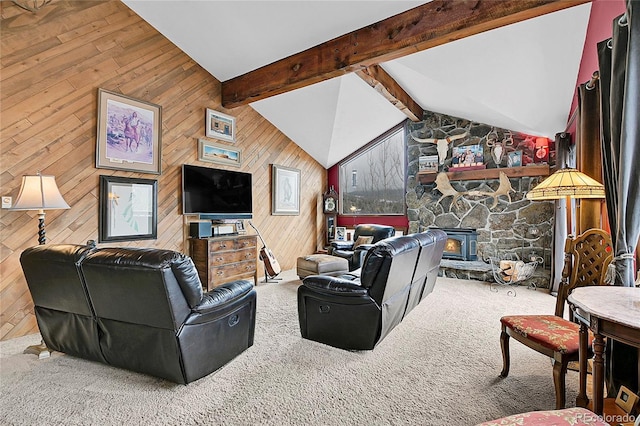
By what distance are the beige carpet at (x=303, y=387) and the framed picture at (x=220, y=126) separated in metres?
3.21

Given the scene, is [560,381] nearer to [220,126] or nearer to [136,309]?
[136,309]

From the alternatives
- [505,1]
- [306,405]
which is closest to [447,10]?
[505,1]

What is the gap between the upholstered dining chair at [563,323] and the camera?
1746mm

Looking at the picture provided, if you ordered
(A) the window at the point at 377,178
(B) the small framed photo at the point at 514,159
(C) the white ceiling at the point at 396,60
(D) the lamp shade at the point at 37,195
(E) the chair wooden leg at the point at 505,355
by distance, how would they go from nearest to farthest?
1. (E) the chair wooden leg at the point at 505,355
2. (D) the lamp shade at the point at 37,195
3. (C) the white ceiling at the point at 396,60
4. (B) the small framed photo at the point at 514,159
5. (A) the window at the point at 377,178

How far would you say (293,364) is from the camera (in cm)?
237

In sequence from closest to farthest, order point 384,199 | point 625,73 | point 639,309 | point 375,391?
point 639,309
point 625,73
point 375,391
point 384,199

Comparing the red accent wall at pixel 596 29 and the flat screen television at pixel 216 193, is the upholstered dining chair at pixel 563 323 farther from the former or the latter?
the flat screen television at pixel 216 193

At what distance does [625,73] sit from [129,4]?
15.6ft

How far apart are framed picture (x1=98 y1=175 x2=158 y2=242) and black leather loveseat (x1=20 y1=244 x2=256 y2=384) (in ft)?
4.20

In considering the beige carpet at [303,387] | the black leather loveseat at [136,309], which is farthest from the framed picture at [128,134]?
the beige carpet at [303,387]

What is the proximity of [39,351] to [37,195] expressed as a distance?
4.24 feet

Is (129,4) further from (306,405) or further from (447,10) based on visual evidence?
(306,405)

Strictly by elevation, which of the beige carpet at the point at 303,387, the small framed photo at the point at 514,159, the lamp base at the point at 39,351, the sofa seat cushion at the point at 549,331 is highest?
the small framed photo at the point at 514,159

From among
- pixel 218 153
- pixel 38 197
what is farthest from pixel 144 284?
pixel 218 153
